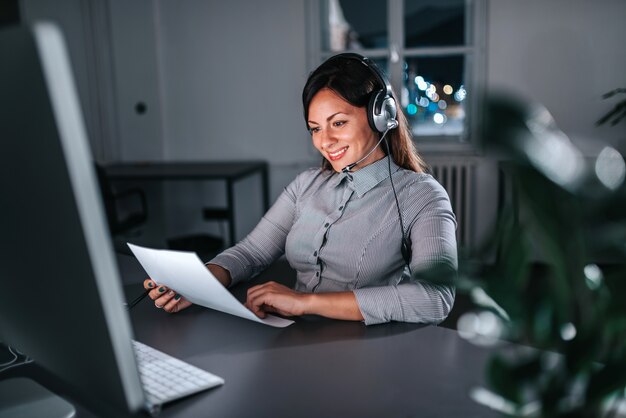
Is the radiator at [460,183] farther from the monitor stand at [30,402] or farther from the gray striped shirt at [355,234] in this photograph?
the monitor stand at [30,402]

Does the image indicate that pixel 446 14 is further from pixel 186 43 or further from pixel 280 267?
pixel 280 267

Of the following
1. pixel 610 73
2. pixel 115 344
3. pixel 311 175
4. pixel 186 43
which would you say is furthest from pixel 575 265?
pixel 186 43

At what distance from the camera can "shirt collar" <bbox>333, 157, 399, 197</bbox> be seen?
1.48m

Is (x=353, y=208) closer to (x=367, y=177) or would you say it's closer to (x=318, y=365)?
(x=367, y=177)

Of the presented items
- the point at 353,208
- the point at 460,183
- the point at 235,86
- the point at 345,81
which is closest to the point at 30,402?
the point at 353,208

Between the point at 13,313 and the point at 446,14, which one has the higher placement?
the point at 446,14

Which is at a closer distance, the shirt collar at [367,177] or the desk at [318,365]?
the desk at [318,365]

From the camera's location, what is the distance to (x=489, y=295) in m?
0.43

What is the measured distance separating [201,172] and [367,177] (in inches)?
94.7

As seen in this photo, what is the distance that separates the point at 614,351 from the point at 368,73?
115 cm


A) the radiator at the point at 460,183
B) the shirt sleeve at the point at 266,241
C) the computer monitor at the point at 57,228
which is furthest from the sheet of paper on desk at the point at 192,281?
the radiator at the point at 460,183

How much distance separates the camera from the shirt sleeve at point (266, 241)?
1.50 m

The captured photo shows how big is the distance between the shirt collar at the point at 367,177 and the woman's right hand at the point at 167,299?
1.71ft

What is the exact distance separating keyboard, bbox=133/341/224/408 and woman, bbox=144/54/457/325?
0.95 ft
